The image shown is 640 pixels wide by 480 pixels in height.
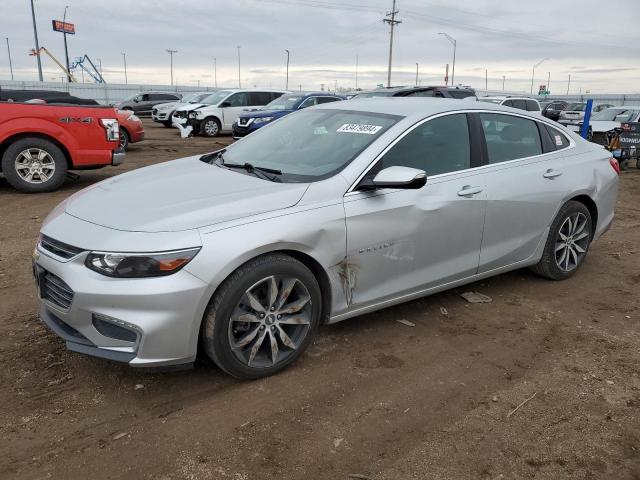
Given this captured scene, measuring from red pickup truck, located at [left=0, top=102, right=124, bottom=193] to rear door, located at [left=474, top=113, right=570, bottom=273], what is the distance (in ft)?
20.6

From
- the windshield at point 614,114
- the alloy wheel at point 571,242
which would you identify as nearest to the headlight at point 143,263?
the alloy wheel at point 571,242

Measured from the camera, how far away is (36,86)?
1646 inches

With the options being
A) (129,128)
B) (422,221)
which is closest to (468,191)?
(422,221)

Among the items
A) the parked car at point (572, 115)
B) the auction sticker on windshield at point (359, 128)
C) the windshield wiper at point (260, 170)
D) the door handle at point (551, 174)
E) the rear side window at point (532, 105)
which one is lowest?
the parked car at point (572, 115)

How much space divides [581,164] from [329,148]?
251 centimetres

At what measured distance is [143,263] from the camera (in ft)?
9.23

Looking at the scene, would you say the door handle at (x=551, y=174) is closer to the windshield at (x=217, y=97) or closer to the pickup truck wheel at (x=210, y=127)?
the pickup truck wheel at (x=210, y=127)

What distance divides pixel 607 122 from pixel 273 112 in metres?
9.48

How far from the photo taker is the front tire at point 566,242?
15.9 feet

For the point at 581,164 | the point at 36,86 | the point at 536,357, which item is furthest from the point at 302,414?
the point at 36,86

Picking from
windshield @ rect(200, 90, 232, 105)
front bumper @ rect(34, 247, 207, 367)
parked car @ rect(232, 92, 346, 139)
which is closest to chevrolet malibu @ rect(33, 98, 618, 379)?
front bumper @ rect(34, 247, 207, 367)

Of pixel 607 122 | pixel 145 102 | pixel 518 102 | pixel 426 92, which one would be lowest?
pixel 145 102

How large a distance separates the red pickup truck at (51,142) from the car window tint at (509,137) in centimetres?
628

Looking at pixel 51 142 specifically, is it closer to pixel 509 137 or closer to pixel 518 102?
pixel 509 137
